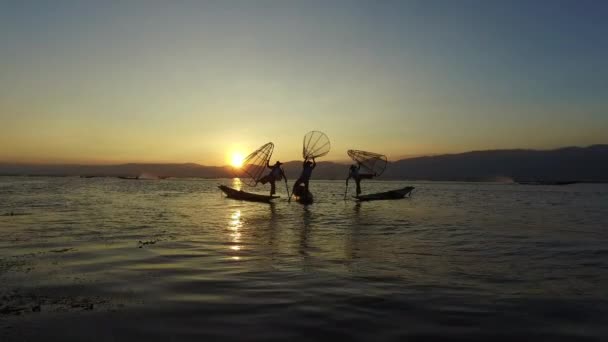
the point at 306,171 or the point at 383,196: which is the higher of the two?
the point at 306,171

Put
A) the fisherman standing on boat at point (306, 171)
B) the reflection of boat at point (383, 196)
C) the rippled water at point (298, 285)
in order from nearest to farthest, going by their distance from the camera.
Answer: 1. the rippled water at point (298, 285)
2. the fisherman standing on boat at point (306, 171)
3. the reflection of boat at point (383, 196)

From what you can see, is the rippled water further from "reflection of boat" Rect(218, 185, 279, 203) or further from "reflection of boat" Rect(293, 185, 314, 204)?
"reflection of boat" Rect(218, 185, 279, 203)

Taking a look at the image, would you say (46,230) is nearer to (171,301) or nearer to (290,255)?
(290,255)

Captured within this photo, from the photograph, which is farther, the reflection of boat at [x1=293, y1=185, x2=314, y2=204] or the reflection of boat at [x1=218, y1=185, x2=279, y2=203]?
the reflection of boat at [x1=218, y1=185, x2=279, y2=203]

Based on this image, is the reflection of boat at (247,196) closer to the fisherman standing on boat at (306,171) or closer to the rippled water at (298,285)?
the fisherman standing on boat at (306,171)

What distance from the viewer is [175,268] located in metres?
9.30

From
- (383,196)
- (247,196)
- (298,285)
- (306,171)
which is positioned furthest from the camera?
(383,196)

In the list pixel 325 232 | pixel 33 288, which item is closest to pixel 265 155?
pixel 325 232

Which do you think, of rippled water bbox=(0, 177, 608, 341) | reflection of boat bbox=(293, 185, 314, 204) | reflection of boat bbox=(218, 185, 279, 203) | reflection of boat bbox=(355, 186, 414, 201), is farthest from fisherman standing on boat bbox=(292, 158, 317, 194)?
rippled water bbox=(0, 177, 608, 341)

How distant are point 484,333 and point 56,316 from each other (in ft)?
19.2

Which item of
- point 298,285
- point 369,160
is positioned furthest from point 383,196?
point 298,285

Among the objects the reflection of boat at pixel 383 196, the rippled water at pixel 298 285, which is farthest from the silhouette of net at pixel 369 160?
the rippled water at pixel 298 285

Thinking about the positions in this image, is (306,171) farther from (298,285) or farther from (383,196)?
(298,285)

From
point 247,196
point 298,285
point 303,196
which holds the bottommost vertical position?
point 298,285
